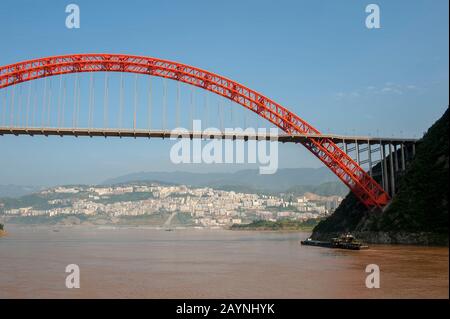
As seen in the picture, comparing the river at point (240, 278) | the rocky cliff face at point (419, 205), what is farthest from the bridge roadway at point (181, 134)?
the river at point (240, 278)

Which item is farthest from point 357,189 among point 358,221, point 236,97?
point 236,97

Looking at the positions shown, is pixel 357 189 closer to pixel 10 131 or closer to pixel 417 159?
pixel 417 159
